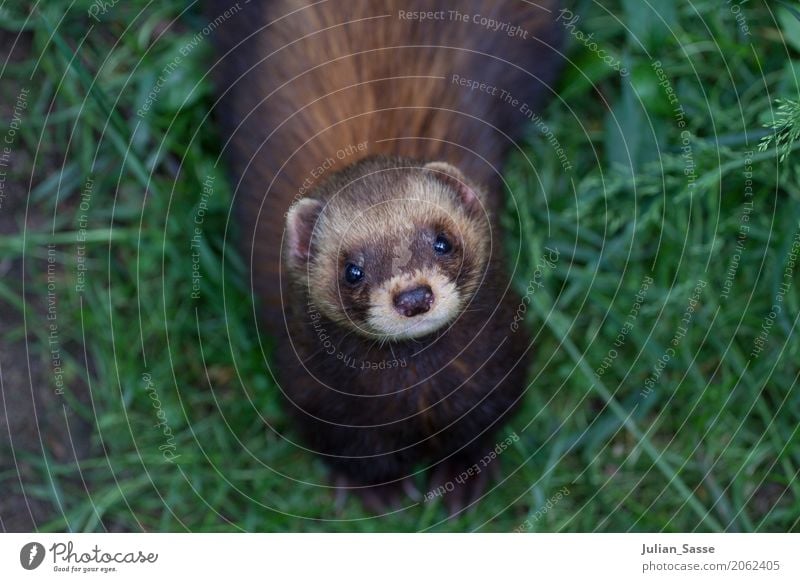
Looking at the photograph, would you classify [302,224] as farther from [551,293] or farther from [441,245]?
→ [551,293]

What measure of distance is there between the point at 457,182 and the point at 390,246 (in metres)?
0.12

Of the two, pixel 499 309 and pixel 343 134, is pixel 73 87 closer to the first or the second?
pixel 343 134

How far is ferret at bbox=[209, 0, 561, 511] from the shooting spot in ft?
3.08

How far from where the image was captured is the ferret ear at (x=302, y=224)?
93 centimetres

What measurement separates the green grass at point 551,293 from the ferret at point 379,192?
0.09 m

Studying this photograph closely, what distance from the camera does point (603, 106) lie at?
3.98 feet

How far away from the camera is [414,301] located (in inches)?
33.9

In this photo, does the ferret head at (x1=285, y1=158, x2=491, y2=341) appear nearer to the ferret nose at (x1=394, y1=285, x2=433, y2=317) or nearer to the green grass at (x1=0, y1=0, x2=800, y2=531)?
the ferret nose at (x1=394, y1=285, x2=433, y2=317)

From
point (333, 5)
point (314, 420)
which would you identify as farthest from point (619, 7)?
point (314, 420)
